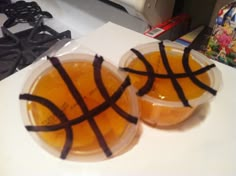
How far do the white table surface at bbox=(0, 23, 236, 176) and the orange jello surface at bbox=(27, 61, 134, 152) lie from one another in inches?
1.3

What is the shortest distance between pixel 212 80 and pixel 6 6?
814mm

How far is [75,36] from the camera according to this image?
96cm

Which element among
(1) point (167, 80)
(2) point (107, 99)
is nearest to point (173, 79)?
(1) point (167, 80)

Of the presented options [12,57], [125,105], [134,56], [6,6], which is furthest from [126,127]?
[6,6]

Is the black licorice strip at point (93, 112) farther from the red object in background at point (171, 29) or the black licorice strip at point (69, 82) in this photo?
the red object in background at point (171, 29)

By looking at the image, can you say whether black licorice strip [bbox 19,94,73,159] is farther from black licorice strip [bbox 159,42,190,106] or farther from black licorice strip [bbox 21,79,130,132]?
black licorice strip [bbox 159,42,190,106]

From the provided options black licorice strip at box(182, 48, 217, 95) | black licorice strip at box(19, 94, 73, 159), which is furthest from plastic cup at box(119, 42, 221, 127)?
black licorice strip at box(19, 94, 73, 159)

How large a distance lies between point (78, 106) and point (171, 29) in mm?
454

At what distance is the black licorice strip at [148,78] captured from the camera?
48cm

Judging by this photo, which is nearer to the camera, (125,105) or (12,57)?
(125,105)

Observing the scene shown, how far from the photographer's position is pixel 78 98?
447 mm

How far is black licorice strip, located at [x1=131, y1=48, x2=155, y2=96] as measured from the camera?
1.57 ft

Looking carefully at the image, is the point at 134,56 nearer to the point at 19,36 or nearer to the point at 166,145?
the point at 166,145

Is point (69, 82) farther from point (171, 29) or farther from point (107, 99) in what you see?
point (171, 29)
